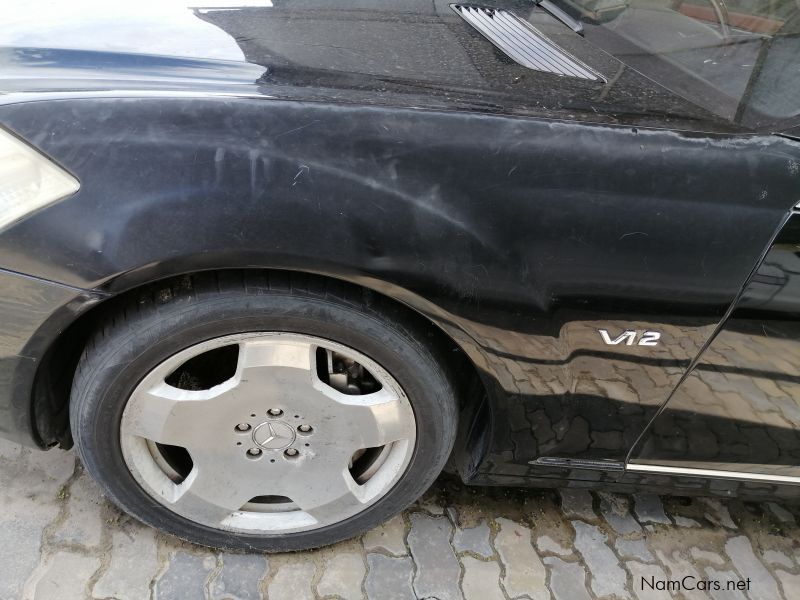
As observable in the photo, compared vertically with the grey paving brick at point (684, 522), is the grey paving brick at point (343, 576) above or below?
below

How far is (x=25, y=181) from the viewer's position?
1279mm

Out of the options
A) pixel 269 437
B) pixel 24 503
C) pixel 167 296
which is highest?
pixel 167 296

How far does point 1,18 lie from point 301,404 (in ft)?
4.04

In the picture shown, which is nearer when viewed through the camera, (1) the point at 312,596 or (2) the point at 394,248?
(2) the point at 394,248

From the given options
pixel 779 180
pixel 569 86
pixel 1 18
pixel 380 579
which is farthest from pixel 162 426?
pixel 779 180

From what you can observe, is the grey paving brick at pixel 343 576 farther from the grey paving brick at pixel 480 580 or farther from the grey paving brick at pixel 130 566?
the grey paving brick at pixel 130 566

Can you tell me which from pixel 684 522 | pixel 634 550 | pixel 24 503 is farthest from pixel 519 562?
pixel 24 503

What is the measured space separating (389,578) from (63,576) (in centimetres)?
87

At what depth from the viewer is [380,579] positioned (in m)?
1.83

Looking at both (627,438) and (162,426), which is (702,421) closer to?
(627,438)

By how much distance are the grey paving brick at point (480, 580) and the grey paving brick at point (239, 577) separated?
1.87 ft

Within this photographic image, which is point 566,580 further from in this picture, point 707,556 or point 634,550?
point 707,556

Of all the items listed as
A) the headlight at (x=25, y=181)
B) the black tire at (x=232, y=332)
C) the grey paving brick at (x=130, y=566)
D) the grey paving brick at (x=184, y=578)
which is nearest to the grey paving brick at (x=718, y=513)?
the black tire at (x=232, y=332)

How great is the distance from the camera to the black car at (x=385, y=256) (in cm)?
128
